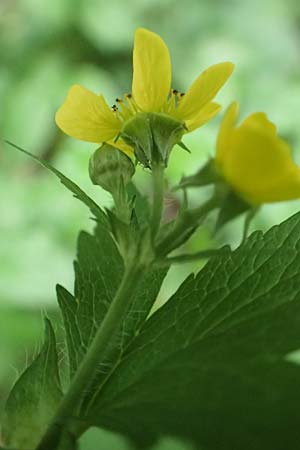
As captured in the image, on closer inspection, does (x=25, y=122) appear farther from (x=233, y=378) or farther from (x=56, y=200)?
(x=233, y=378)

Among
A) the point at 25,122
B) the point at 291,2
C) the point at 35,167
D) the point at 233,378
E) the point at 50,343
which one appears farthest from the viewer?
the point at 291,2

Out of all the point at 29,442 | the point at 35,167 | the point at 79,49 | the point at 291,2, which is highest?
the point at 291,2

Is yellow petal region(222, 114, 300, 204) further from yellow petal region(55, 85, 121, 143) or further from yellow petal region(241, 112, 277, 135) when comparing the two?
yellow petal region(55, 85, 121, 143)

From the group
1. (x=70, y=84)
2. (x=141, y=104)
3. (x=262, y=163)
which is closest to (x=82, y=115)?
(x=141, y=104)

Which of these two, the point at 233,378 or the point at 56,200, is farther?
the point at 56,200

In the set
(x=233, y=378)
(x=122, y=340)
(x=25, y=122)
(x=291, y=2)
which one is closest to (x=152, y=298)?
(x=122, y=340)

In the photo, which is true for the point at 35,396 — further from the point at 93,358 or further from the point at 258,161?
the point at 258,161

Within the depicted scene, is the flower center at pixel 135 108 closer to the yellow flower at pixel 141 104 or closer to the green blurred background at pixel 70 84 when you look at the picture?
the yellow flower at pixel 141 104
